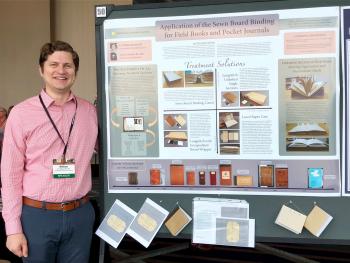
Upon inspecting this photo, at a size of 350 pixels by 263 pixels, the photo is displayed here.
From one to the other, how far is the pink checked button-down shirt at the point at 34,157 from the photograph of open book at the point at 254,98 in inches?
28.5

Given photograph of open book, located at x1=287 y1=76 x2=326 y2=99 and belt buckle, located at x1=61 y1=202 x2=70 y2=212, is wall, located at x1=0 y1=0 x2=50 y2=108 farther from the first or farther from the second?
photograph of open book, located at x1=287 y1=76 x2=326 y2=99

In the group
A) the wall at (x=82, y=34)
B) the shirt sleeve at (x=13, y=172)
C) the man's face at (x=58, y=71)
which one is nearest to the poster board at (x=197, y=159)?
the man's face at (x=58, y=71)

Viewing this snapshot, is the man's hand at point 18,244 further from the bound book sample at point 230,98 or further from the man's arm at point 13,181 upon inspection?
the bound book sample at point 230,98

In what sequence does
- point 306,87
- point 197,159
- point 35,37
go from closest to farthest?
1. point 306,87
2. point 197,159
3. point 35,37

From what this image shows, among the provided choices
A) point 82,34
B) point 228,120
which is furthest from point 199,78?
point 82,34

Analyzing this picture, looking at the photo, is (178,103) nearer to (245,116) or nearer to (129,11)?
(245,116)

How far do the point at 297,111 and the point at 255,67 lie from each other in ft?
0.81

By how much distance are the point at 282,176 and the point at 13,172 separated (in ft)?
3.66

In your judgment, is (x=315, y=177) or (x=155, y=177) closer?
(x=315, y=177)

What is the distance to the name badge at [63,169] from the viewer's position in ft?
5.62

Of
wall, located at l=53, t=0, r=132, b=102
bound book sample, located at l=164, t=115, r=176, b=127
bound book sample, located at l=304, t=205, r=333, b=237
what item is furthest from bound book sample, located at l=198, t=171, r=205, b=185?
wall, located at l=53, t=0, r=132, b=102

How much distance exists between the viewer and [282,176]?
1.68 m

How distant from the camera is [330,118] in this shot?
1.63 metres

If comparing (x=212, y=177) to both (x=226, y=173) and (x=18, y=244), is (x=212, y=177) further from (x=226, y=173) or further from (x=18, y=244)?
(x=18, y=244)
